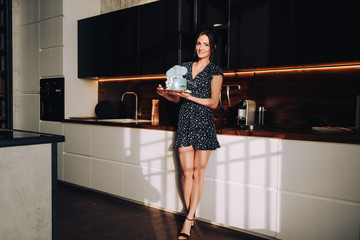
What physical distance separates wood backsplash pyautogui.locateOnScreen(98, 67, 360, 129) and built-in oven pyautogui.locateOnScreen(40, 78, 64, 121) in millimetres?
1887

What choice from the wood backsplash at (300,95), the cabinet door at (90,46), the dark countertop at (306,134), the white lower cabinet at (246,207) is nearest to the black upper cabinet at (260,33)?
the wood backsplash at (300,95)

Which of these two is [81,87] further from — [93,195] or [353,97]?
[353,97]

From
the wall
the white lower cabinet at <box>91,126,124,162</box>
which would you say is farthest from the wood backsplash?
the wall

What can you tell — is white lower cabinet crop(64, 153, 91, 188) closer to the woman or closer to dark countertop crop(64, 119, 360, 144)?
the woman

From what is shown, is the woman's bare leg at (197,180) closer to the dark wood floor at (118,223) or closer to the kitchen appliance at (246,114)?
the dark wood floor at (118,223)

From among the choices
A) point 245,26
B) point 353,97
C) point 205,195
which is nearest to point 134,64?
point 245,26

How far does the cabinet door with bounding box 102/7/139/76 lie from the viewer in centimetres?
326

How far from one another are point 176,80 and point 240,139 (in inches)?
24.9

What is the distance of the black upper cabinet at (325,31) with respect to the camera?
2043mm

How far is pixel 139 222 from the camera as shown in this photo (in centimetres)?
249

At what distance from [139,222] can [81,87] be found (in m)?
2.01

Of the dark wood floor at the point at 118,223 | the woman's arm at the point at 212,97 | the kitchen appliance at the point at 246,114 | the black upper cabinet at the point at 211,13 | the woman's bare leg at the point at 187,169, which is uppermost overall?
the black upper cabinet at the point at 211,13

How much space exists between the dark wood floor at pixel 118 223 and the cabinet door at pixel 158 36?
4.49 feet

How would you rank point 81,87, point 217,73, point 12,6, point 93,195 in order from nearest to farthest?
point 217,73 < point 93,195 < point 81,87 < point 12,6
